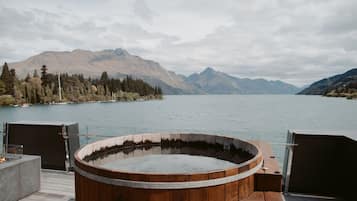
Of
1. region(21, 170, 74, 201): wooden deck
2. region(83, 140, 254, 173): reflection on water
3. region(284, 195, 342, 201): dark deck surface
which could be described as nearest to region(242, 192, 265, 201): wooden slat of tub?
region(83, 140, 254, 173): reflection on water

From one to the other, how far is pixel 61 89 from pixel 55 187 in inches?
2007

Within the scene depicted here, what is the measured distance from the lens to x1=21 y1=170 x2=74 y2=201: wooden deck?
136 inches

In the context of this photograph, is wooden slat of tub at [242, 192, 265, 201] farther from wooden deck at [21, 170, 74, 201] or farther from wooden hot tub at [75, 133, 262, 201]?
wooden deck at [21, 170, 74, 201]

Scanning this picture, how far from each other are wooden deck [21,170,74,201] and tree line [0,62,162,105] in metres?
41.1

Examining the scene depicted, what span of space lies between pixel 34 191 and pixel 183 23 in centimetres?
781

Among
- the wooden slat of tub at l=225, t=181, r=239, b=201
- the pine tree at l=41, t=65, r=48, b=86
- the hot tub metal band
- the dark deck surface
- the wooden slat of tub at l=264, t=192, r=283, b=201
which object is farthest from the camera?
the pine tree at l=41, t=65, r=48, b=86

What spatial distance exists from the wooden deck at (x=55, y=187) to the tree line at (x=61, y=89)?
135 ft

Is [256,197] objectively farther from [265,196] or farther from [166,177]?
[166,177]

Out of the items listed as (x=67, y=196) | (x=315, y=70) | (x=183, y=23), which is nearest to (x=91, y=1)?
(x=183, y=23)

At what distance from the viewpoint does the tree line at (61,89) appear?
40250mm

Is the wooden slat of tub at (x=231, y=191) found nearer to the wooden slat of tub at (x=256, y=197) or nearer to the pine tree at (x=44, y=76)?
the wooden slat of tub at (x=256, y=197)

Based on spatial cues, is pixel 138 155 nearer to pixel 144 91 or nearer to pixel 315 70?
pixel 144 91

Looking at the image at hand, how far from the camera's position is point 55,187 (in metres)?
3.84

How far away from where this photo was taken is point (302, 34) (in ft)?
97.1
